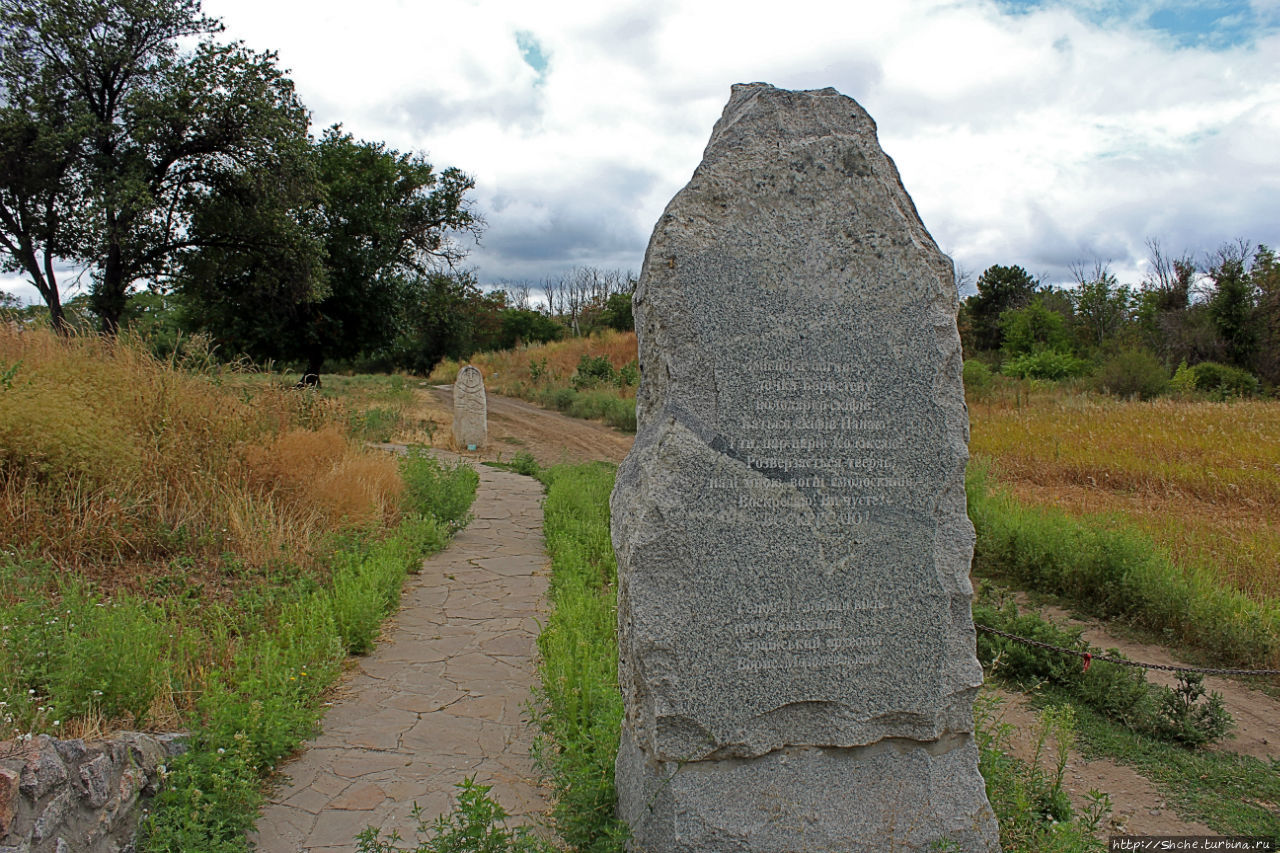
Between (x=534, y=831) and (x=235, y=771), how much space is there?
121 cm

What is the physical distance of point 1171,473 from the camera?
10516 millimetres

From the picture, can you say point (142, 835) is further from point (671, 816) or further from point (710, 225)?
point (710, 225)

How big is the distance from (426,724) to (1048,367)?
93.2ft

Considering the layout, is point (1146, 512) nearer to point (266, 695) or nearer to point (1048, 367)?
point (266, 695)

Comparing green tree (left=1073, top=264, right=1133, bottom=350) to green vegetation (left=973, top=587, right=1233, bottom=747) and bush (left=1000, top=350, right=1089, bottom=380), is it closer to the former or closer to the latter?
bush (left=1000, top=350, right=1089, bottom=380)

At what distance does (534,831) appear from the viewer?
10.6ft

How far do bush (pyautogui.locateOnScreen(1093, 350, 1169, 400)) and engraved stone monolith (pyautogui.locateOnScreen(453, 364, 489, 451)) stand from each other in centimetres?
1774

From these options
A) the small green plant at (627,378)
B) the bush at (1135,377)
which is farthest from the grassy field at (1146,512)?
the small green plant at (627,378)

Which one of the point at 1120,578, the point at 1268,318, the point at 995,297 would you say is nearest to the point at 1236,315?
the point at 1268,318

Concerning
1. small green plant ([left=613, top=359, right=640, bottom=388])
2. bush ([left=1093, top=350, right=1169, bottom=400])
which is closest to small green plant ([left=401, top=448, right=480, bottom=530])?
small green plant ([left=613, top=359, right=640, bottom=388])

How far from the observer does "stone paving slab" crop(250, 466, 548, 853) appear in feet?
10.9

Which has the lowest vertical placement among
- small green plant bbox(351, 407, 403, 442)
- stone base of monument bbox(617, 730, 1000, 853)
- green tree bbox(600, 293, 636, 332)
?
stone base of monument bbox(617, 730, 1000, 853)

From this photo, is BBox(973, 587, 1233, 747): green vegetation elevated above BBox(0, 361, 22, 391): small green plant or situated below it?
below

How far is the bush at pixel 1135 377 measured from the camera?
23406 mm
